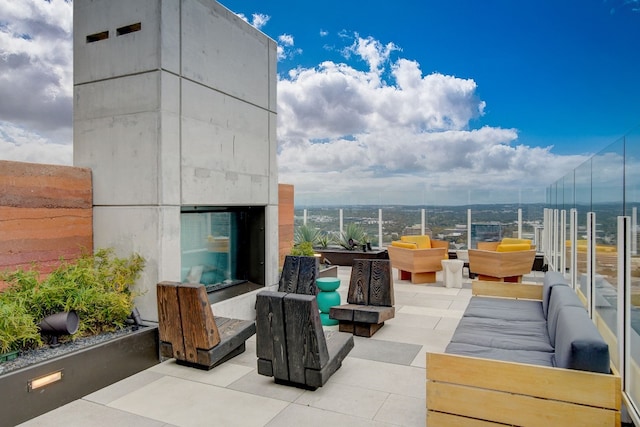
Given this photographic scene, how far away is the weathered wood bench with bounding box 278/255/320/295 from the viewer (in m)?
5.97

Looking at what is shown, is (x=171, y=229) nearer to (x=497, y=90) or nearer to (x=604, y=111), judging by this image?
(x=497, y=90)

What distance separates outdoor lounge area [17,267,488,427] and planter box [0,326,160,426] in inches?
3.1

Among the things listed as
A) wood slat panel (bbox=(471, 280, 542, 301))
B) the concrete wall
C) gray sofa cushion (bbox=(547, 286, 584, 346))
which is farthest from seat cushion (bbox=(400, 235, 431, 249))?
the concrete wall

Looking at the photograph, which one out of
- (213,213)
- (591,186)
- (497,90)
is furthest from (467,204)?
(213,213)

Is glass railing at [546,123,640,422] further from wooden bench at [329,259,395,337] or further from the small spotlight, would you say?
the small spotlight

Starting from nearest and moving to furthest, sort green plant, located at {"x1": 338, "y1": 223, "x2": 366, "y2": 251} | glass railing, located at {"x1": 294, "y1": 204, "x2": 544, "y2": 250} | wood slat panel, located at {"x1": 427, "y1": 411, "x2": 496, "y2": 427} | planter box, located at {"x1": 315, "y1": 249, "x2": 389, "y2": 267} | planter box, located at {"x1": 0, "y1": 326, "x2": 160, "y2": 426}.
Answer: wood slat panel, located at {"x1": 427, "y1": 411, "x2": 496, "y2": 427}, planter box, located at {"x1": 0, "y1": 326, "x2": 160, "y2": 426}, planter box, located at {"x1": 315, "y1": 249, "x2": 389, "y2": 267}, glass railing, located at {"x1": 294, "y1": 204, "x2": 544, "y2": 250}, green plant, located at {"x1": 338, "y1": 223, "x2": 366, "y2": 251}

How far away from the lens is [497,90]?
1575 cm

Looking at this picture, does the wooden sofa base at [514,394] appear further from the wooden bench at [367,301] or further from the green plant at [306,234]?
the green plant at [306,234]

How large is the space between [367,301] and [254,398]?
2473 mm

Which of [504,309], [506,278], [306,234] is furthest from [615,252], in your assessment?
[306,234]

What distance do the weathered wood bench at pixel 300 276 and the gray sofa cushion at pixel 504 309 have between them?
82.3 inches

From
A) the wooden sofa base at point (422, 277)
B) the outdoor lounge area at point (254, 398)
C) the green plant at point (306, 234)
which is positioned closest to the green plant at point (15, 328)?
the outdoor lounge area at point (254, 398)

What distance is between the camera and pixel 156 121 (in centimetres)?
443

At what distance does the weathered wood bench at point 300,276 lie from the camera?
597 centimetres
